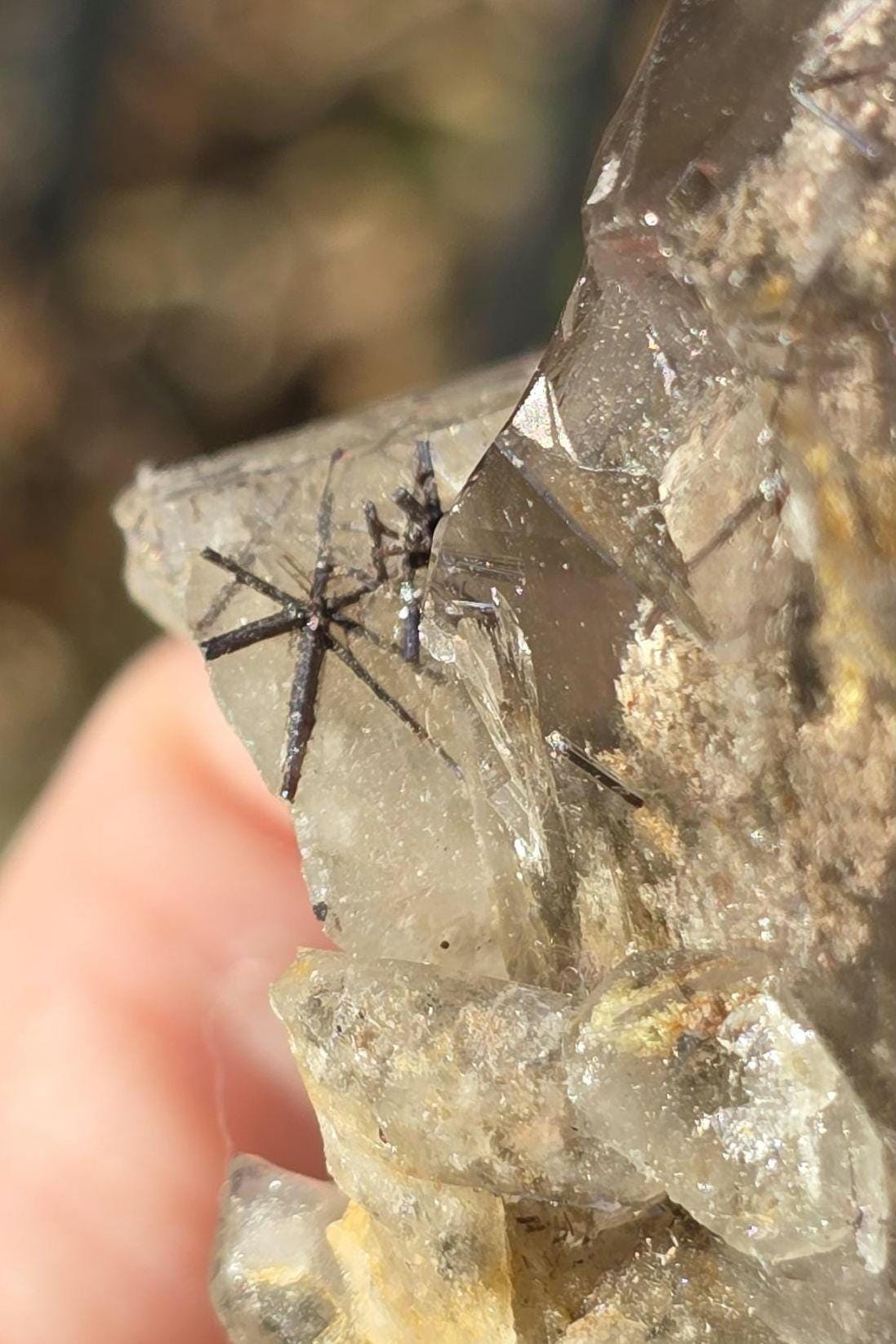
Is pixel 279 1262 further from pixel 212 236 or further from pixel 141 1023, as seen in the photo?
pixel 212 236

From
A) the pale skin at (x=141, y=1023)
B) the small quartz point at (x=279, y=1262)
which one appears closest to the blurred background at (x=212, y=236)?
the pale skin at (x=141, y=1023)

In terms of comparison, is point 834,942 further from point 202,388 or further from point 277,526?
point 202,388

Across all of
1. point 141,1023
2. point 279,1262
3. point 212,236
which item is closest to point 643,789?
point 279,1262

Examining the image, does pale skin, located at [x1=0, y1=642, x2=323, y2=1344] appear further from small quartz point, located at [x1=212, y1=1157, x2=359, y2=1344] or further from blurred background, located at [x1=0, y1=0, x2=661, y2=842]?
blurred background, located at [x1=0, y1=0, x2=661, y2=842]

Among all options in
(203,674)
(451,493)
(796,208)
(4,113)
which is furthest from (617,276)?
(4,113)

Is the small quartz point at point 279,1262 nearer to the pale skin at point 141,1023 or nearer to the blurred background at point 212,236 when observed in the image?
the pale skin at point 141,1023

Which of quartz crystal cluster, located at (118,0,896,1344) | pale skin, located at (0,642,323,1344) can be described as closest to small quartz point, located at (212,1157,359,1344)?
quartz crystal cluster, located at (118,0,896,1344)
